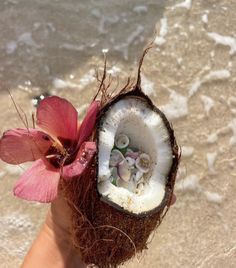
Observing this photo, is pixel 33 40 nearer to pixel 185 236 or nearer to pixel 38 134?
pixel 185 236

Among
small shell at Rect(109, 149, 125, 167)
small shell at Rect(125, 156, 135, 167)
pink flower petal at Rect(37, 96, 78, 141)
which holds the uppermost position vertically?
pink flower petal at Rect(37, 96, 78, 141)

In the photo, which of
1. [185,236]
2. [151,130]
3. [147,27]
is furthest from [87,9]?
[151,130]

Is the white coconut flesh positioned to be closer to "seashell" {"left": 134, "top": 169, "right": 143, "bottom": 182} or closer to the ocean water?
"seashell" {"left": 134, "top": 169, "right": 143, "bottom": 182}

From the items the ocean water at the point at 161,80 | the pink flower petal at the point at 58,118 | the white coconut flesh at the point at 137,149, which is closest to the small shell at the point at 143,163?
the white coconut flesh at the point at 137,149

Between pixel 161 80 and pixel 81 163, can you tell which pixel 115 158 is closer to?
pixel 81 163

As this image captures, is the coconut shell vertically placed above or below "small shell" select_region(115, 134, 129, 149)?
below

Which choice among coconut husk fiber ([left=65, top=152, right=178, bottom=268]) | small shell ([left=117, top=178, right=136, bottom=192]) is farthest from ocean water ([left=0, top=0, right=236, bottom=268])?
small shell ([left=117, top=178, right=136, bottom=192])

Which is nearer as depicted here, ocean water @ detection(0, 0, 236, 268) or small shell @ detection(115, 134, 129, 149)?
small shell @ detection(115, 134, 129, 149)

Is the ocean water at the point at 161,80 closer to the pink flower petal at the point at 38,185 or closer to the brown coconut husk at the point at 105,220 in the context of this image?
the brown coconut husk at the point at 105,220
